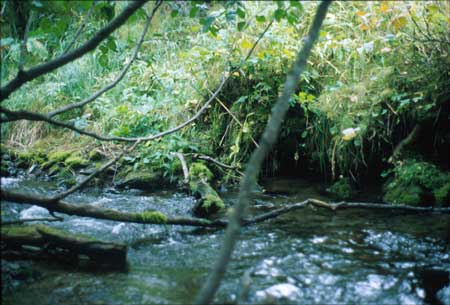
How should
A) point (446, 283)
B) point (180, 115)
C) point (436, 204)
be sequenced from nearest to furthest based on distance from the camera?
point (446, 283)
point (436, 204)
point (180, 115)

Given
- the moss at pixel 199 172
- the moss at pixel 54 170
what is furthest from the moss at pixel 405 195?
the moss at pixel 54 170

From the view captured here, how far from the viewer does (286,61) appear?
476 cm

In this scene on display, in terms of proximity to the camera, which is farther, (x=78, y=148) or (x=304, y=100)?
(x=78, y=148)

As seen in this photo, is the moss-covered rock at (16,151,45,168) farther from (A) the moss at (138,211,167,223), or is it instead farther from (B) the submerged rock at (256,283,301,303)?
(B) the submerged rock at (256,283,301,303)

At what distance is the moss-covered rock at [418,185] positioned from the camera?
11.9 ft

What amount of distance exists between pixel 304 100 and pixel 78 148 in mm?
2970

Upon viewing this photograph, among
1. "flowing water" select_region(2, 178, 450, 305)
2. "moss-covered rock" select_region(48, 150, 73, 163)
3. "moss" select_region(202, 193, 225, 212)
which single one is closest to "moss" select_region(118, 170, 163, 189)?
"flowing water" select_region(2, 178, 450, 305)

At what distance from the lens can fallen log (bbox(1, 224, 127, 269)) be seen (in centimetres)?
229

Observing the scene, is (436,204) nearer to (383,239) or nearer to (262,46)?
(383,239)

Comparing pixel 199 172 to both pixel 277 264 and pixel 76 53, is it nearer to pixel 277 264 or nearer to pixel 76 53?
pixel 277 264

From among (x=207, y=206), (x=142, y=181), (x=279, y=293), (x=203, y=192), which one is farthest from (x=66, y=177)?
(x=279, y=293)

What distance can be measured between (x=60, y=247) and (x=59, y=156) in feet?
10.5

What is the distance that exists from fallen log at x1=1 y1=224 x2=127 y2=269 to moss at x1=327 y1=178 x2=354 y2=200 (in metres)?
2.35

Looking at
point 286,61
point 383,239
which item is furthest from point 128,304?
point 286,61
